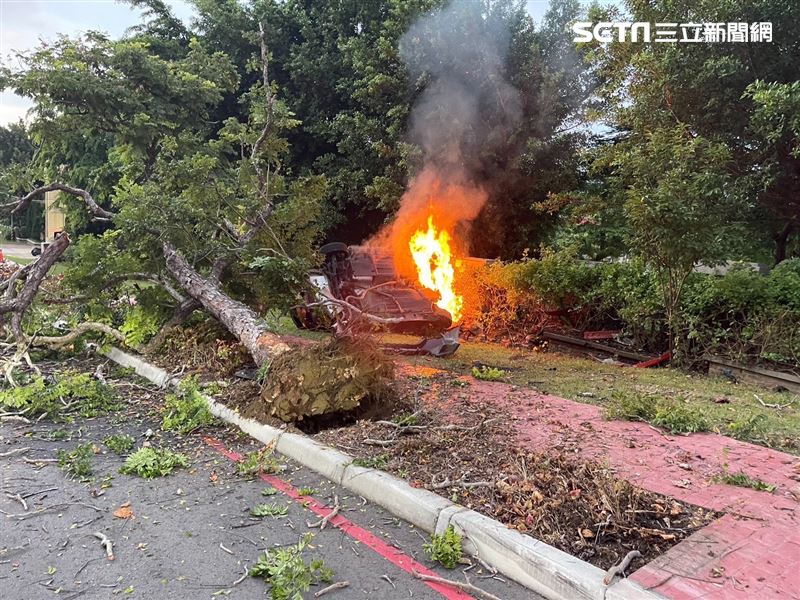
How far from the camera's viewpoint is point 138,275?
29.8 feet

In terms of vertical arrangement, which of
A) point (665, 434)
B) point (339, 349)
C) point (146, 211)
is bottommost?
point (665, 434)

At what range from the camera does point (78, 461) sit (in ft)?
15.9

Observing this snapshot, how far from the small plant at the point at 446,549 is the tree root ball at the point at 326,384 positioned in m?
2.24

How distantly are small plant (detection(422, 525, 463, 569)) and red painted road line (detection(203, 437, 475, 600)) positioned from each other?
10 centimetres

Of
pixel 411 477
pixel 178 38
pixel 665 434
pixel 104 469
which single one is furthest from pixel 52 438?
pixel 178 38

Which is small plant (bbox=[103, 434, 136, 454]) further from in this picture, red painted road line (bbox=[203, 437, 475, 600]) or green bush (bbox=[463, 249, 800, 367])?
green bush (bbox=[463, 249, 800, 367])

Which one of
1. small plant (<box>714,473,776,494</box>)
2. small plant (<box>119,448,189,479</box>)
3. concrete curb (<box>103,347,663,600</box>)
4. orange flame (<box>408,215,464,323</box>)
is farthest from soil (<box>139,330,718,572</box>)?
orange flame (<box>408,215,464,323</box>)

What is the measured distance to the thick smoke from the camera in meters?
14.5

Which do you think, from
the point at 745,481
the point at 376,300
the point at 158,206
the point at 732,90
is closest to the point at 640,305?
the point at 732,90

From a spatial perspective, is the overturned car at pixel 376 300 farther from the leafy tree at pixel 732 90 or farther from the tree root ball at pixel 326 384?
the leafy tree at pixel 732 90

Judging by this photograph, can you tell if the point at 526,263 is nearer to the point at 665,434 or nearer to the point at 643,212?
the point at 643,212

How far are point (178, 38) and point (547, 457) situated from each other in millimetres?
19607

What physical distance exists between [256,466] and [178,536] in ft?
3.58

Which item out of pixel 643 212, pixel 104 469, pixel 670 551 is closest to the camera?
pixel 670 551
